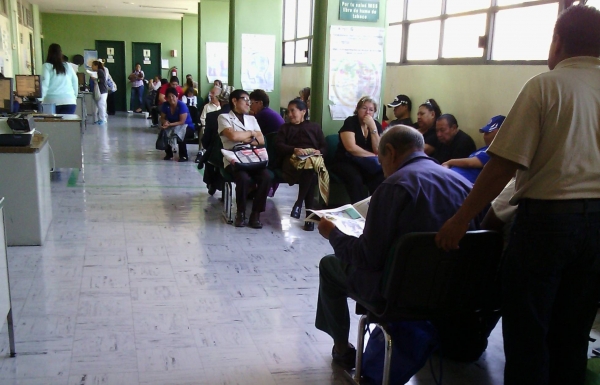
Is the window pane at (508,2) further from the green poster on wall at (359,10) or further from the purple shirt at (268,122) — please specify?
the purple shirt at (268,122)

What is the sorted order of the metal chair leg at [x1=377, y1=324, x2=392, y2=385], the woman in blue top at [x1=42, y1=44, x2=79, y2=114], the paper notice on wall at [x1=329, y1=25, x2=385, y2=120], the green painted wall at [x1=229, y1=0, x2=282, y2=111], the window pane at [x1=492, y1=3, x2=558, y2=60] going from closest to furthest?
1. the metal chair leg at [x1=377, y1=324, x2=392, y2=385]
2. the window pane at [x1=492, y1=3, x2=558, y2=60]
3. the paper notice on wall at [x1=329, y1=25, x2=385, y2=120]
4. the woman in blue top at [x1=42, y1=44, x2=79, y2=114]
5. the green painted wall at [x1=229, y1=0, x2=282, y2=111]

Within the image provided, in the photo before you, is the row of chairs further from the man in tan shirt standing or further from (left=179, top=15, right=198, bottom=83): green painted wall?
(left=179, top=15, right=198, bottom=83): green painted wall

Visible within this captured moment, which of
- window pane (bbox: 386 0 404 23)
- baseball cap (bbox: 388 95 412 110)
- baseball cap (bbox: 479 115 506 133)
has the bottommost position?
baseball cap (bbox: 479 115 506 133)

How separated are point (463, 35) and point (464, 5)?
267 millimetres

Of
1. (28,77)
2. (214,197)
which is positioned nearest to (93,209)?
(214,197)

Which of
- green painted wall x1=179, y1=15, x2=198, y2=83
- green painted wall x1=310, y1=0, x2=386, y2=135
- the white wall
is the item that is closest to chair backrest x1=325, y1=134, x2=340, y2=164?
green painted wall x1=310, y1=0, x2=386, y2=135

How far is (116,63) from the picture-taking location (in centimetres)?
1850

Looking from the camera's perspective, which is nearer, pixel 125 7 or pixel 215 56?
pixel 215 56

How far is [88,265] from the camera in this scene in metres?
3.76

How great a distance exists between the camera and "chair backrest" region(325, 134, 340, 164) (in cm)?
534

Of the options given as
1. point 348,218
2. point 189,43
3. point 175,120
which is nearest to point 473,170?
point 348,218

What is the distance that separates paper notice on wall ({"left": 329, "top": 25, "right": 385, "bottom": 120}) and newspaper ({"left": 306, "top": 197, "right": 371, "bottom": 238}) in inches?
124

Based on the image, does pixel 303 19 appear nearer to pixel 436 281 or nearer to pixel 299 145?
pixel 299 145

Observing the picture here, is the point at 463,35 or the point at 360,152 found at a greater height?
the point at 463,35
